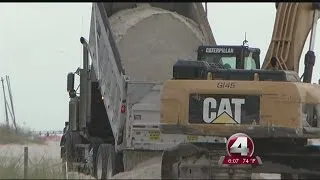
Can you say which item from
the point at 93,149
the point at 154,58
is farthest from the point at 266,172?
the point at 93,149

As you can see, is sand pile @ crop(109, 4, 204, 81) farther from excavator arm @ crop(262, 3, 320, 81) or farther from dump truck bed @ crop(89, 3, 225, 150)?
excavator arm @ crop(262, 3, 320, 81)

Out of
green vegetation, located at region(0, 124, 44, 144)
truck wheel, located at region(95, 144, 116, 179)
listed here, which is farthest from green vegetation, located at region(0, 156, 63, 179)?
green vegetation, located at region(0, 124, 44, 144)

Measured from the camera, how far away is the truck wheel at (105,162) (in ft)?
49.0

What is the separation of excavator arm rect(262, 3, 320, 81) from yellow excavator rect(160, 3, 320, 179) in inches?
56.7

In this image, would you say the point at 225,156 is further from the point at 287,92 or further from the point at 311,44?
the point at 311,44

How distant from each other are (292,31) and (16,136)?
42896 millimetres

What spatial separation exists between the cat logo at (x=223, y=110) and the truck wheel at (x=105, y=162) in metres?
4.52

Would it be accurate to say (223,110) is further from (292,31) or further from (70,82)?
(70,82)

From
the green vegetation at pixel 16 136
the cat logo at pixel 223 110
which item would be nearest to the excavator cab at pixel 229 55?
the cat logo at pixel 223 110

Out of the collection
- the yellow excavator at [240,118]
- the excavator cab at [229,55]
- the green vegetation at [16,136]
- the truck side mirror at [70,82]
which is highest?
the excavator cab at [229,55]

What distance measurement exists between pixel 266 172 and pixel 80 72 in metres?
8.44

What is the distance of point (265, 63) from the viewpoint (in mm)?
13133

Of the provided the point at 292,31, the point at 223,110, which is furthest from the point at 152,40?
the point at 223,110

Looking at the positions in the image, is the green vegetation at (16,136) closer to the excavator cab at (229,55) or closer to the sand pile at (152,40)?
the sand pile at (152,40)
